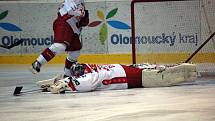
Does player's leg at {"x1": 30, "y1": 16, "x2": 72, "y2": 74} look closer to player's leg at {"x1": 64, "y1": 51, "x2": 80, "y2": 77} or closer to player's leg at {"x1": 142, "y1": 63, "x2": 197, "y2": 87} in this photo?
player's leg at {"x1": 64, "y1": 51, "x2": 80, "y2": 77}

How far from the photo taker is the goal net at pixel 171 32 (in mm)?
7512

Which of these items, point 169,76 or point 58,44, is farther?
point 58,44

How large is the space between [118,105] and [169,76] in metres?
1.54

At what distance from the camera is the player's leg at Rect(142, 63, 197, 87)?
539 centimetres

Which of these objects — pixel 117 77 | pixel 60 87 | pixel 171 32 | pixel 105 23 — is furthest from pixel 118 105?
pixel 105 23

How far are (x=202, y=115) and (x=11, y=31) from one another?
641 centimetres

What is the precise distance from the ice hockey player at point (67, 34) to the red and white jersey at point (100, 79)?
1.61 feet

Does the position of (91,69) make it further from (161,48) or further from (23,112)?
(161,48)

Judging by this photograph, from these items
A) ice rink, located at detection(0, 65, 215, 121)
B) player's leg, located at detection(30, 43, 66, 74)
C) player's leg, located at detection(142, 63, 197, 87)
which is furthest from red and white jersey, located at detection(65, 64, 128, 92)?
player's leg, located at detection(30, 43, 66, 74)

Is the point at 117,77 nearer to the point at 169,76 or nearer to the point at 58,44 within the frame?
the point at 169,76

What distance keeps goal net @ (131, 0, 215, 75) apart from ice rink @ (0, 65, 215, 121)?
1.81 meters

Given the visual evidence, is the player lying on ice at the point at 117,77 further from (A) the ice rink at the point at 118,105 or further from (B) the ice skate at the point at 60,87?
(A) the ice rink at the point at 118,105

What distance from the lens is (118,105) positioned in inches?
158

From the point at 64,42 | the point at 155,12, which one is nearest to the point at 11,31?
the point at 155,12
